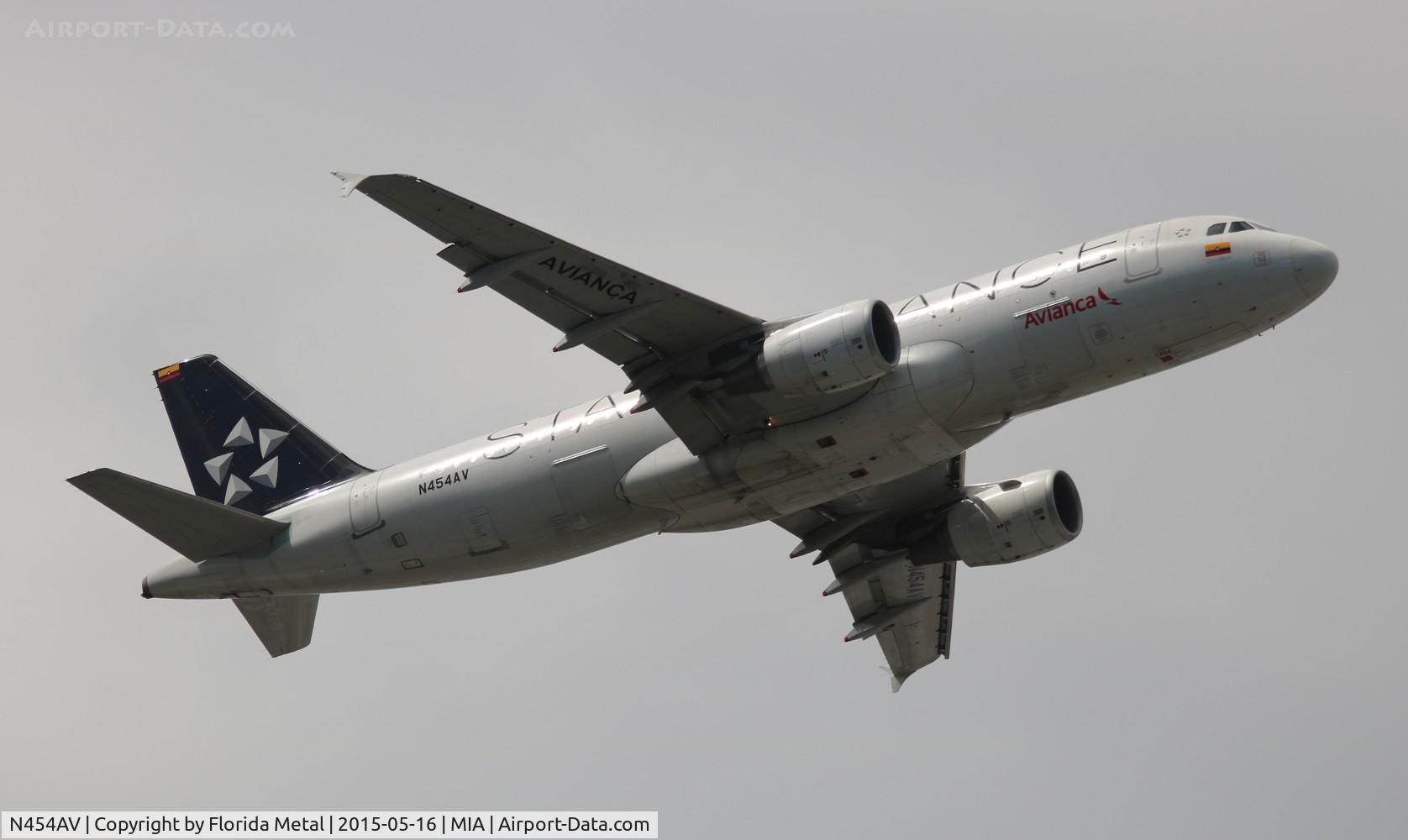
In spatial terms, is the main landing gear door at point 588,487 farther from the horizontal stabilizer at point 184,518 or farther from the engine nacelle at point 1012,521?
the engine nacelle at point 1012,521

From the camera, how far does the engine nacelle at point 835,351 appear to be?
34.3 m

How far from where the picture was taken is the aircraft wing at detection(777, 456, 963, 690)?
4388 cm

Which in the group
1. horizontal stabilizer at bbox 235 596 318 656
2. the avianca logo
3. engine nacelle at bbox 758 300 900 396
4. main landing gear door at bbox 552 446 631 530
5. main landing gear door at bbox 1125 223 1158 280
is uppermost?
main landing gear door at bbox 1125 223 1158 280

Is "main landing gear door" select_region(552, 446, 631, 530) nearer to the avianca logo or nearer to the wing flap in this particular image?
the wing flap

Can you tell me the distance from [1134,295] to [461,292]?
14006 mm

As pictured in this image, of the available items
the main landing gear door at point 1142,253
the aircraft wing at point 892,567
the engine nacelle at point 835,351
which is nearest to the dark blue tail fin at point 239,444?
the aircraft wing at point 892,567

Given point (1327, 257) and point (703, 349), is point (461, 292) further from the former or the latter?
point (1327, 257)

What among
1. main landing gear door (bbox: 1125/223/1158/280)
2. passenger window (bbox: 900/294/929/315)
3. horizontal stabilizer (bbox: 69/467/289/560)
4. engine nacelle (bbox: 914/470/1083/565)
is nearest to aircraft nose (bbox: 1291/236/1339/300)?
main landing gear door (bbox: 1125/223/1158/280)

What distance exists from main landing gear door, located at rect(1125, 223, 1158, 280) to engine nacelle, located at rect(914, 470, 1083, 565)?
9000 millimetres

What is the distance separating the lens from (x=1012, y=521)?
4266 cm

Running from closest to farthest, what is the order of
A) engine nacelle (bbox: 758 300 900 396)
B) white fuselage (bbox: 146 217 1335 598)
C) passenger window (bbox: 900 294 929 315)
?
engine nacelle (bbox: 758 300 900 396) < white fuselage (bbox: 146 217 1335 598) < passenger window (bbox: 900 294 929 315)

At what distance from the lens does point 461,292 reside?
3400 cm

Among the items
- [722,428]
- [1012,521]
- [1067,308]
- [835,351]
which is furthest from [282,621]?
[1067,308]

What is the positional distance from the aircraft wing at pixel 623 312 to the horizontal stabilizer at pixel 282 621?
13242mm
